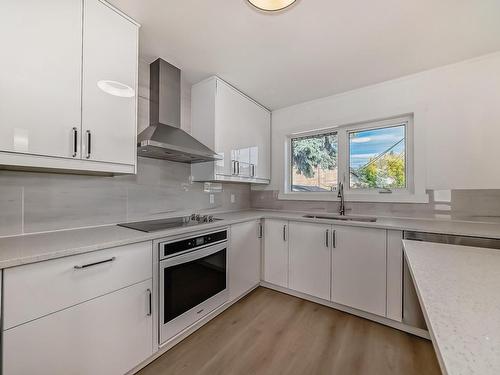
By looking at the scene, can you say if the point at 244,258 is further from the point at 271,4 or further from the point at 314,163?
the point at 271,4

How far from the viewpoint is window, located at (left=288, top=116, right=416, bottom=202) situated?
2.28 m

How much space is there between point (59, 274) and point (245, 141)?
204 centimetres

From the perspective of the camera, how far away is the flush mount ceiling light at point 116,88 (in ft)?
4.44

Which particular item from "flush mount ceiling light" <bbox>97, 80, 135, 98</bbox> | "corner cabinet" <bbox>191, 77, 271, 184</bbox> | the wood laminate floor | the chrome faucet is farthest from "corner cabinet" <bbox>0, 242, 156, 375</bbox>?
the chrome faucet

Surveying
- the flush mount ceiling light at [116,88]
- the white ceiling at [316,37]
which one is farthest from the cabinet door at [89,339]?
the white ceiling at [316,37]

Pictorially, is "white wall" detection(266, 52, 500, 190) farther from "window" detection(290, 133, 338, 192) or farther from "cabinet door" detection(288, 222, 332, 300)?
"cabinet door" detection(288, 222, 332, 300)

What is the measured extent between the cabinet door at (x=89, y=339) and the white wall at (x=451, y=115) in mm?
2676

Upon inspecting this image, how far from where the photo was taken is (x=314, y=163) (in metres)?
2.89

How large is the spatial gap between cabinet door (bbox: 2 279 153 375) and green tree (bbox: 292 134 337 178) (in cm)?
232

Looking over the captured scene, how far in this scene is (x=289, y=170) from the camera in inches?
121

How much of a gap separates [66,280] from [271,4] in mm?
1856

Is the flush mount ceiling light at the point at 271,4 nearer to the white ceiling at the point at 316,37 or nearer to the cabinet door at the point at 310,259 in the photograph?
the white ceiling at the point at 316,37

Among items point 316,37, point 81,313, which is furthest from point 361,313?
point 316,37

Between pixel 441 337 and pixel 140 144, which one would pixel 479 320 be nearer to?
pixel 441 337
